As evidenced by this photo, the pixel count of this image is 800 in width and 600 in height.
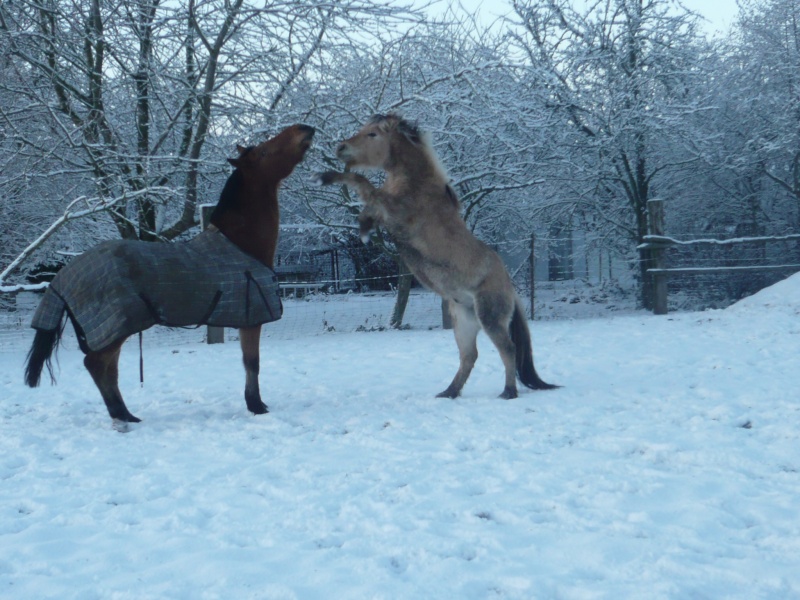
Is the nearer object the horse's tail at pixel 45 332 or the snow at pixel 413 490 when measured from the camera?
the snow at pixel 413 490

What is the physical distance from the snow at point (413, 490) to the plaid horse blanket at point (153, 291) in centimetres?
70

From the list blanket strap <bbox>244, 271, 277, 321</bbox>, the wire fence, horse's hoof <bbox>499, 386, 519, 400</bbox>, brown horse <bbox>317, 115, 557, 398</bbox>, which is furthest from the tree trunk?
blanket strap <bbox>244, 271, 277, 321</bbox>

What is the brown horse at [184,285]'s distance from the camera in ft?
14.0

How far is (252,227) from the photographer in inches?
192

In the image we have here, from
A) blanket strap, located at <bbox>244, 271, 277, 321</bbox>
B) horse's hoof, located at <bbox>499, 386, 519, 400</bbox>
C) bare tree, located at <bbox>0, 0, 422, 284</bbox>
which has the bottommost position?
horse's hoof, located at <bbox>499, 386, 519, 400</bbox>

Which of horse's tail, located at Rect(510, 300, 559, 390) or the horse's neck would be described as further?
horse's tail, located at Rect(510, 300, 559, 390)

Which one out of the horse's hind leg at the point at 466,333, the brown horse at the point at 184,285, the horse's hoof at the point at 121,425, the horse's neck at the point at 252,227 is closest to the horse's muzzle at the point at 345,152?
the brown horse at the point at 184,285

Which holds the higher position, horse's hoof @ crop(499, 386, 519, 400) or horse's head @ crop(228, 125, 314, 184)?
horse's head @ crop(228, 125, 314, 184)

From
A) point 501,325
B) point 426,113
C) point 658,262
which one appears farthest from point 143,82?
point 658,262

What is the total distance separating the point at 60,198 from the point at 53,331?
22.3 ft

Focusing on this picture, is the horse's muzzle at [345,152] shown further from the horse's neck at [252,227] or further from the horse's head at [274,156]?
the horse's neck at [252,227]

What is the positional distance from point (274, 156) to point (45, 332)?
1902mm

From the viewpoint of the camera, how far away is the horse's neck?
4859 mm

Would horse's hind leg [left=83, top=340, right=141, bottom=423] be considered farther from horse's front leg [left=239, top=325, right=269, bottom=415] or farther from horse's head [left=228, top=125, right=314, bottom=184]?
horse's head [left=228, top=125, right=314, bottom=184]
